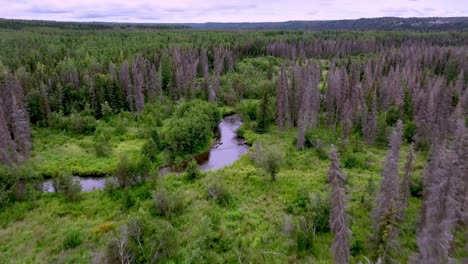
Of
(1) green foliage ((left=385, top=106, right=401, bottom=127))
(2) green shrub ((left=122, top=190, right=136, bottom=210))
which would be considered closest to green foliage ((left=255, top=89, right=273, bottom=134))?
(1) green foliage ((left=385, top=106, right=401, bottom=127))

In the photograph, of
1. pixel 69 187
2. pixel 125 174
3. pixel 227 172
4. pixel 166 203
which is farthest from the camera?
pixel 227 172

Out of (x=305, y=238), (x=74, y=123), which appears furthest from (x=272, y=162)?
(x=74, y=123)

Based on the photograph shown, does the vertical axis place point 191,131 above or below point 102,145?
above

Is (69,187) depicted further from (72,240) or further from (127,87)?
(127,87)

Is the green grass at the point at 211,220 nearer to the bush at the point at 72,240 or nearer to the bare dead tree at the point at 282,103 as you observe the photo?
the bush at the point at 72,240

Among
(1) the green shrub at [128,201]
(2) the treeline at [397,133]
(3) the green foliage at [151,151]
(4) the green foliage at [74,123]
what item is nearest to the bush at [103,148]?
(3) the green foliage at [151,151]

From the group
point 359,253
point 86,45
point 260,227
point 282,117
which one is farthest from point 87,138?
point 86,45
